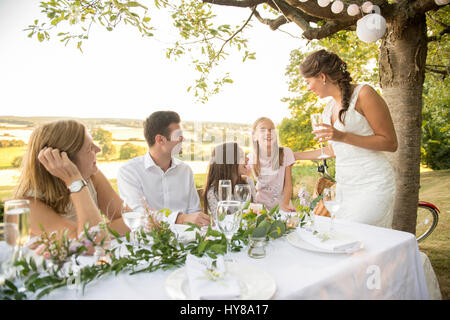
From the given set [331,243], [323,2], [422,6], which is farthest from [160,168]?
[422,6]

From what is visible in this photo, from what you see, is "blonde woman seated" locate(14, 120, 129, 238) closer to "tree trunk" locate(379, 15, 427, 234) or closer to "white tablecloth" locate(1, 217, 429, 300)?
"white tablecloth" locate(1, 217, 429, 300)

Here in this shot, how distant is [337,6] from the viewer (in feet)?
8.37

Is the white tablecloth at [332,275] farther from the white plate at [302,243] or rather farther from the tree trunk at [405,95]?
the tree trunk at [405,95]

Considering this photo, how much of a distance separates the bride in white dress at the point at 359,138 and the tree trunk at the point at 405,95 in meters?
0.91

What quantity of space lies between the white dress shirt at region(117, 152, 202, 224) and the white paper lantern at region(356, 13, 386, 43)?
1712mm

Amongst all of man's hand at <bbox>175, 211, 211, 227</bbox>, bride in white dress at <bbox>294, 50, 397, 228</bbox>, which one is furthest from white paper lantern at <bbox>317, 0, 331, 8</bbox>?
man's hand at <bbox>175, 211, 211, 227</bbox>

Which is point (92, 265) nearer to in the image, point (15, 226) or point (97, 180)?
point (15, 226)

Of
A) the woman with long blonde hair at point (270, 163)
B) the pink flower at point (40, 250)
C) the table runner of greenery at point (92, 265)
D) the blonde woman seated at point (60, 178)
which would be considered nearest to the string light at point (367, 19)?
the woman with long blonde hair at point (270, 163)

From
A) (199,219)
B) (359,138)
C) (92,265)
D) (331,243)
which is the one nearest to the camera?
(92,265)

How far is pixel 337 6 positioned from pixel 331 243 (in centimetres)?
212

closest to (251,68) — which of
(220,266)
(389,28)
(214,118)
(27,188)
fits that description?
(214,118)

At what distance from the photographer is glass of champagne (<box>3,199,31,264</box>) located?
854mm

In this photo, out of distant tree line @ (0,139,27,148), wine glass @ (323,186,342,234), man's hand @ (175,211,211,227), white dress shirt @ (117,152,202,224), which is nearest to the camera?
wine glass @ (323,186,342,234)
